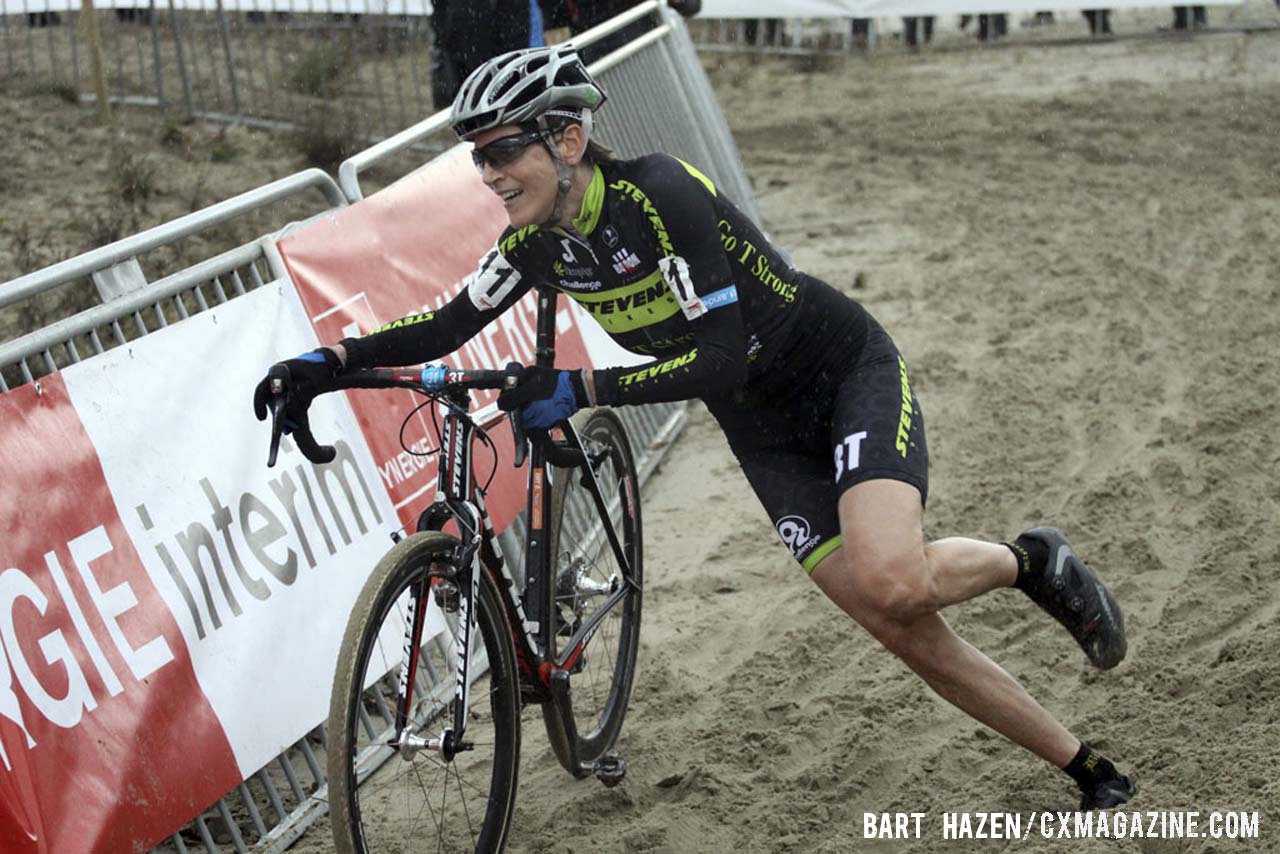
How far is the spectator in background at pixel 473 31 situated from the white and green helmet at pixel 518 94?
5151 millimetres

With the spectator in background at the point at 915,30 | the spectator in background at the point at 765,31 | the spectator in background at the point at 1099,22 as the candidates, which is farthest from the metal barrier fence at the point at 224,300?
the spectator in background at the point at 1099,22

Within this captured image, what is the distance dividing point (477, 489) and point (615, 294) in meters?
0.73

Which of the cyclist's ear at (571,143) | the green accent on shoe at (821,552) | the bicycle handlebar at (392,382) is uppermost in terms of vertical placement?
the cyclist's ear at (571,143)

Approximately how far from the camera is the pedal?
480cm

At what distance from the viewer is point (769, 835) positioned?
14.7 feet

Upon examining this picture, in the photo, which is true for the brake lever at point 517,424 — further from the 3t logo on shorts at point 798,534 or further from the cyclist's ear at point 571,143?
the 3t logo on shorts at point 798,534

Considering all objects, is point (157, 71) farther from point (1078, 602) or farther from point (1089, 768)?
point (1089, 768)

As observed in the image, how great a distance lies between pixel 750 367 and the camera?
4.57m

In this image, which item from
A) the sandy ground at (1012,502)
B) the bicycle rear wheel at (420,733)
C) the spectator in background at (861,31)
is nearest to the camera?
the bicycle rear wheel at (420,733)

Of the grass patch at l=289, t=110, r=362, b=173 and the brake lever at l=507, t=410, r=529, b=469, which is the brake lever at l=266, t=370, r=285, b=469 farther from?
the grass patch at l=289, t=110, r=362, b=173

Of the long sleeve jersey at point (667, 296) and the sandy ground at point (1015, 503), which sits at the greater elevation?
the long sleeve jersey at point (667, 296)

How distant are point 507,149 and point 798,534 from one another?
4.53ft

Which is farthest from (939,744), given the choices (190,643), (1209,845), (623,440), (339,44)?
(339,44)

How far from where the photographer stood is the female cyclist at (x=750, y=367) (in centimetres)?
405
